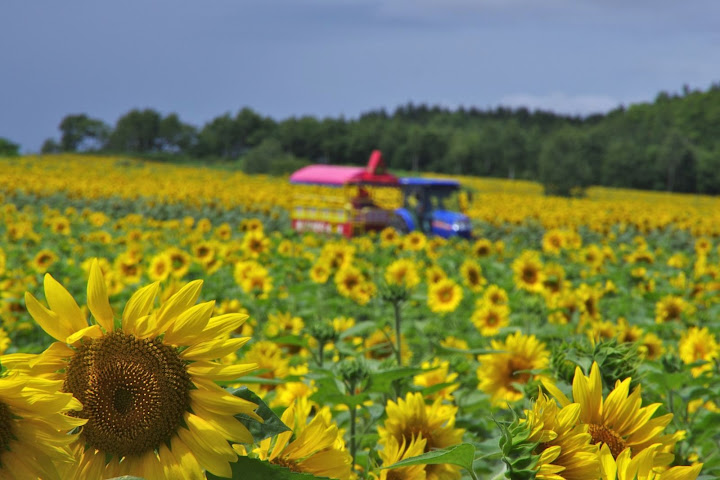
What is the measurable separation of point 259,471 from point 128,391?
224 millimetres

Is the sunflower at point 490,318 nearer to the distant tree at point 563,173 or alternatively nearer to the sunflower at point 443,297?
the sunflower at point 443,297

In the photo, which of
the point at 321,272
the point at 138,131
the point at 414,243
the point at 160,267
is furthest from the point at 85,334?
the point at 138,131

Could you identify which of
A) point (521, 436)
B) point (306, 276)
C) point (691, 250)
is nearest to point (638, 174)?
point (691, 250)

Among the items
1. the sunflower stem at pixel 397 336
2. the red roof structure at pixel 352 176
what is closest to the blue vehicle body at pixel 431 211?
the red roof structure at pixel 352 176

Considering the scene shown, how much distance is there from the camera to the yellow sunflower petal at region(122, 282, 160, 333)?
0.97 meters

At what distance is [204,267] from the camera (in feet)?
18.2

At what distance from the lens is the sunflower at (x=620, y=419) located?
108cm

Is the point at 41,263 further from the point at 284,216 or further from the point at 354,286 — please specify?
the point at 284,216

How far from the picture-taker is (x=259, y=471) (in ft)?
2.92

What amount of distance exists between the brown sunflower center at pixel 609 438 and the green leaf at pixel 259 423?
1.71 ft

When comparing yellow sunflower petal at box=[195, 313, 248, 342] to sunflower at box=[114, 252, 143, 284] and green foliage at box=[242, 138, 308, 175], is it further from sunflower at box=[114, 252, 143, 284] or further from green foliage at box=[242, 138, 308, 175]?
green foliage at box=[242, 138, 308, 175]

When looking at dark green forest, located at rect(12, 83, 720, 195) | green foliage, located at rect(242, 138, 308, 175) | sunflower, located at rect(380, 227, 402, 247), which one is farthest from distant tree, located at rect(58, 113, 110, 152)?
sunflower, located at rect(380, 227, 402, 247)

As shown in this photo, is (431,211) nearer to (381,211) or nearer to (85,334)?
(381,211)

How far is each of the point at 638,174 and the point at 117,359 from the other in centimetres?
8557
